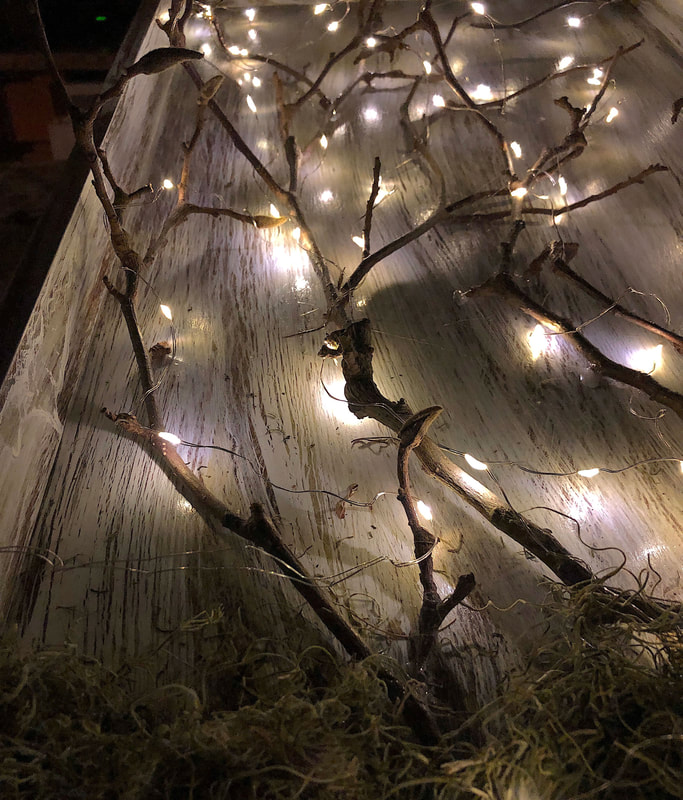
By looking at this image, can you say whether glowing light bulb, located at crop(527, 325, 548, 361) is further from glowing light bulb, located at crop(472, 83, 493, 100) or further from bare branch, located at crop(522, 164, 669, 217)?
glowing light bulb, located at crop(472, 83, 493, 100)

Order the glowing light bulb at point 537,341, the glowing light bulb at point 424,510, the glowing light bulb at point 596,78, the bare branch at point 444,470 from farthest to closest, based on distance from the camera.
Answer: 1. the glowing light bulb at point 596,78
2. the glowing light bulb at point 537,341
3. the glowing light bulb at point 424,510
4. the bare branch at point 444,470

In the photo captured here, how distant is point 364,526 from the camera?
31.8 inches

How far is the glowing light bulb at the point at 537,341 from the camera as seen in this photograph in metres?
1.04

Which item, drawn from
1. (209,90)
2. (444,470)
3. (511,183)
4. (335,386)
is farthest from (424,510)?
(209,90)

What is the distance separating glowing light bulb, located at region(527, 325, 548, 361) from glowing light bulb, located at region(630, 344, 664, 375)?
15 cm

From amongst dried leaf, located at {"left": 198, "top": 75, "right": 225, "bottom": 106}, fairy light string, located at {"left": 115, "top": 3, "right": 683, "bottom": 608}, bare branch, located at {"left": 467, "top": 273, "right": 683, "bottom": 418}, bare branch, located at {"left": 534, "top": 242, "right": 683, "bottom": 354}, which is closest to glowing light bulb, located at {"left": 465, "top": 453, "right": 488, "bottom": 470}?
fairy light string, located at {"left": 115, "top": 3, "right": 683, "bottom": 608}

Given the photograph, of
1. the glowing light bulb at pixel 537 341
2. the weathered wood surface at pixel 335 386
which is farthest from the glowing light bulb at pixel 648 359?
the glowing light bulb at pixel 537 341

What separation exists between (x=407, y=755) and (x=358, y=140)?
1336 mm

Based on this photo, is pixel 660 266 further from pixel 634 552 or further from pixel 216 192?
pixel 216 192

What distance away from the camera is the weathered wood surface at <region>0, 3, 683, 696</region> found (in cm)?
74

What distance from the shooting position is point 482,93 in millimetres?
1508

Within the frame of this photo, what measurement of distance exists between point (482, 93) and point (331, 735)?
152 centimetres

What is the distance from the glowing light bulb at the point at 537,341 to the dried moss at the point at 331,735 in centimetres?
52

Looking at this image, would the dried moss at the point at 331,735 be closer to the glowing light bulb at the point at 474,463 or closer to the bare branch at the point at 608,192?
the glowing light bulb at the point at 474,463
